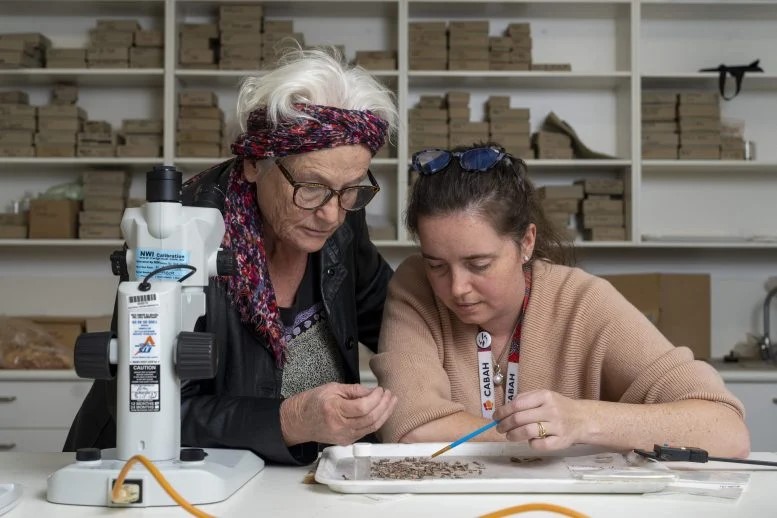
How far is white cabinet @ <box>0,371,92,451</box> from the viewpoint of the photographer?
3.40 m

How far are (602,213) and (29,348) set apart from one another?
8.02 ft

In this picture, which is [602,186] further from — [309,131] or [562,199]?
[309,131]

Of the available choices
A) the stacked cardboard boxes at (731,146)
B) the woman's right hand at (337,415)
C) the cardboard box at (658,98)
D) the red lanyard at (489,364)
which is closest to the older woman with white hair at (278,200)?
the woman's right hand at (337,415)

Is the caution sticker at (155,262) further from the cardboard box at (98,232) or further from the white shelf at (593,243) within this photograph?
the cardboard box at (98,232)

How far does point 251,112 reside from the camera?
65.4 inches

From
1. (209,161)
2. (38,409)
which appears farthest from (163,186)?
(209,161)

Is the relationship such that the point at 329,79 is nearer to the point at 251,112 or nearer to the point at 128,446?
the point at 251,112

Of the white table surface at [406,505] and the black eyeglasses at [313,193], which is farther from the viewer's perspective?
the black eyeglasses at [313,193]

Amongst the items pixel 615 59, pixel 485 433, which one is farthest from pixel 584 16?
pixel 485 433

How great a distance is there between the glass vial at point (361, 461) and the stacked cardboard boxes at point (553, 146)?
267cm

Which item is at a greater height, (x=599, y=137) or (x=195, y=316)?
(x=599, y=137)

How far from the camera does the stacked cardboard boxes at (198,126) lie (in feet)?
12.5

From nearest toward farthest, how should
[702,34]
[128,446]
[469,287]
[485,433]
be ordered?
[128,446] → [485,433] → [469,287] → [702,34]

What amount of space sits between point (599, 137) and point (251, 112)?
2744 millimetres
